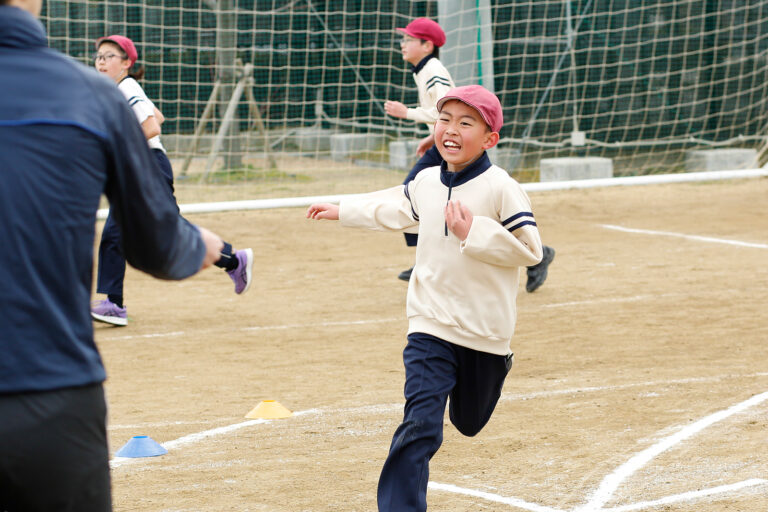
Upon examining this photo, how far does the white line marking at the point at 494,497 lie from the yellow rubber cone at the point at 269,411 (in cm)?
127

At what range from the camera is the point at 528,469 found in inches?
191

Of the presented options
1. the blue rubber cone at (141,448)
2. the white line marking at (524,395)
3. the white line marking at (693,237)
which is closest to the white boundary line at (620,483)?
the white line marking at (524,395)

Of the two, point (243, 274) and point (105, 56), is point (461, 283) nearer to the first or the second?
point (243, 274)

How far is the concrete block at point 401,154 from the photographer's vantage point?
1748 cm

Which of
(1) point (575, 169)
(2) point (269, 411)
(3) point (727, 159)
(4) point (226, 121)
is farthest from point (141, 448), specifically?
(3) point (727, 159)

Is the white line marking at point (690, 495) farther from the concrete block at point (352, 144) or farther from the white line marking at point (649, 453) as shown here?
the concrete block at point (352, 144)

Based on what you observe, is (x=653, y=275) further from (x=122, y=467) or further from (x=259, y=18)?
(x=259, y=18)

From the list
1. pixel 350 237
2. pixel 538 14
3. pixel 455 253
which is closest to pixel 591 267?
pixel 350 237

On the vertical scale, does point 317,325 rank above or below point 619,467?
below

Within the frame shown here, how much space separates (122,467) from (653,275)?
19.7 feet

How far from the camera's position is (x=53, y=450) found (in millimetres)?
2045

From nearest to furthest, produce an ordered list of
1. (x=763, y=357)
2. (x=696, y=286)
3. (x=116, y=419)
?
(x=116, y=419)
(x=763, y=357)
(x=696, y=286)

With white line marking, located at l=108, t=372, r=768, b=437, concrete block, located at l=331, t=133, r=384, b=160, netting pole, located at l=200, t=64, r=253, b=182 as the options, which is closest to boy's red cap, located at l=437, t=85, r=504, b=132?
white line marking, located at l=108, t=372, r=768, b=437

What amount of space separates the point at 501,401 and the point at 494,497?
153 centimetres
